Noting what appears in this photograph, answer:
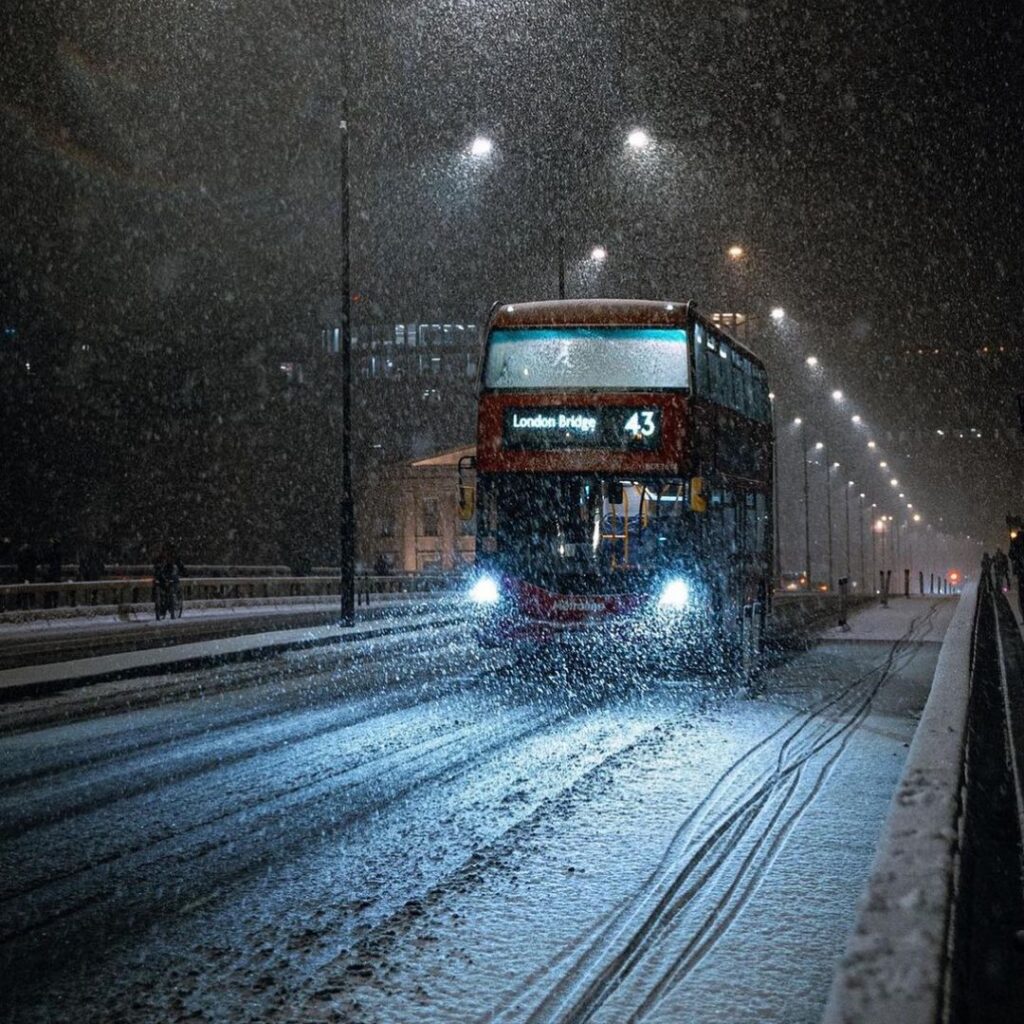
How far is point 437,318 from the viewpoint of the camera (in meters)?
124

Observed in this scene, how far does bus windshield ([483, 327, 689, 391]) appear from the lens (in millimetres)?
15641

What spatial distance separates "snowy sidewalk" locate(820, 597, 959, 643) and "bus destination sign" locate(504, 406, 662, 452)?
855 cm

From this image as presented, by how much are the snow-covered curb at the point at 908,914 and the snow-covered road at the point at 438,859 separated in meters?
0.38

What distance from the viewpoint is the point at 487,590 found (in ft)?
54.2

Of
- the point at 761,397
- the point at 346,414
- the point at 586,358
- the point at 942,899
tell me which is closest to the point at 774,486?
the point at 346,414

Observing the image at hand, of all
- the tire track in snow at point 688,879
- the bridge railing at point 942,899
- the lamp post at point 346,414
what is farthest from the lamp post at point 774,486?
the bridge railing at point 942,899

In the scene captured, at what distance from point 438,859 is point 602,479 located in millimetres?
10060

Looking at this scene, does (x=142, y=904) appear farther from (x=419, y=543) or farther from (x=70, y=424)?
(x=419, y=543)

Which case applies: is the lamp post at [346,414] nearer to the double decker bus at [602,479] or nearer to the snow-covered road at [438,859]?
the double decker bus at [602,479]

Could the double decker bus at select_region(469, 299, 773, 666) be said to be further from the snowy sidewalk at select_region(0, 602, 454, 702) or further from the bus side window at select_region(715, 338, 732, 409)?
the snowy sidewalk at select_region(0, 602, 454, 702)

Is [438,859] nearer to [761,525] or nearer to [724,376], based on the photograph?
[724,376]

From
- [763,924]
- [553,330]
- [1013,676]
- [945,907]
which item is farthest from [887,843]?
[1013,676]

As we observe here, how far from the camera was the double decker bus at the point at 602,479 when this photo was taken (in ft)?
51.4

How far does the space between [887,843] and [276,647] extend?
16.6 m
